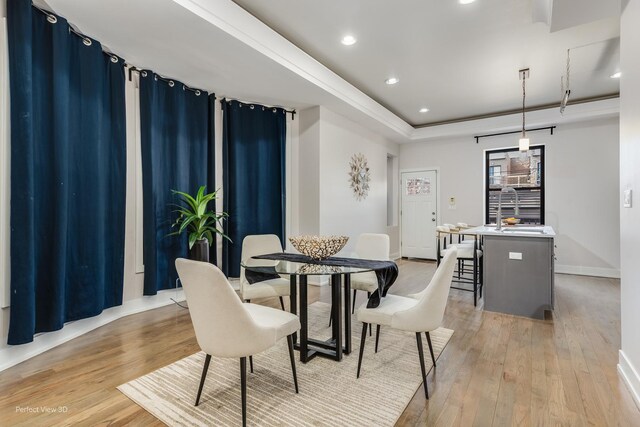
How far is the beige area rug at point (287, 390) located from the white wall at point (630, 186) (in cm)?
114

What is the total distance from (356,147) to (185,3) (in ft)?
11.8

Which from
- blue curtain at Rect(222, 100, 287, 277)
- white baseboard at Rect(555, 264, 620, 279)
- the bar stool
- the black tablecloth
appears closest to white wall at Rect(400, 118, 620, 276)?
white baseboard at Rect(555, 264, 620, 279)

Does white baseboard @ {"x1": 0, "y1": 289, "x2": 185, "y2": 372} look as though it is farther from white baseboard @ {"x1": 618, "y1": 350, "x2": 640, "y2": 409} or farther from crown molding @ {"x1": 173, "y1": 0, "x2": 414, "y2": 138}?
white baseboard @ {"x1": 618, "y1": 350, "x2": 640, "y2": 409}

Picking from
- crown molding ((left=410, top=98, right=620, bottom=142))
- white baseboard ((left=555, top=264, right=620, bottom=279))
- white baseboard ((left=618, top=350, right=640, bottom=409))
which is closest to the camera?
white baseboard ((left=618, top=350, right=640, bottom=409))

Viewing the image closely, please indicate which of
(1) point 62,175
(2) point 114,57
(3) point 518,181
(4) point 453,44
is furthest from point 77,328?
(3) point 518,181

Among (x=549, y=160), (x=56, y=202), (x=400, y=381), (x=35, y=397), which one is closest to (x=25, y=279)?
(x=56, y=202)

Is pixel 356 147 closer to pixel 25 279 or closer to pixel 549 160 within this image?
pixel 549 160

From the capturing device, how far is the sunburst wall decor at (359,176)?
5.33 m

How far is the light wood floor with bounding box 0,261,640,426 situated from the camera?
170 centimetres

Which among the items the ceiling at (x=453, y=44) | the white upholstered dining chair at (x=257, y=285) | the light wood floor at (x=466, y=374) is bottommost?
the light wood floor at (x=466, y=374)

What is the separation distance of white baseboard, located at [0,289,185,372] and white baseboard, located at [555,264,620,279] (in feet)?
20.1

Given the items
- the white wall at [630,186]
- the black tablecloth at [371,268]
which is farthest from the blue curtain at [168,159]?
the white wall at [630,186]

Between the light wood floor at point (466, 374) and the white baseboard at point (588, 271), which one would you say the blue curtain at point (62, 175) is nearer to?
the light wood floor at point (466, 374)

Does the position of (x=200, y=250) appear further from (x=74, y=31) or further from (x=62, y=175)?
(x=74, y=31)
